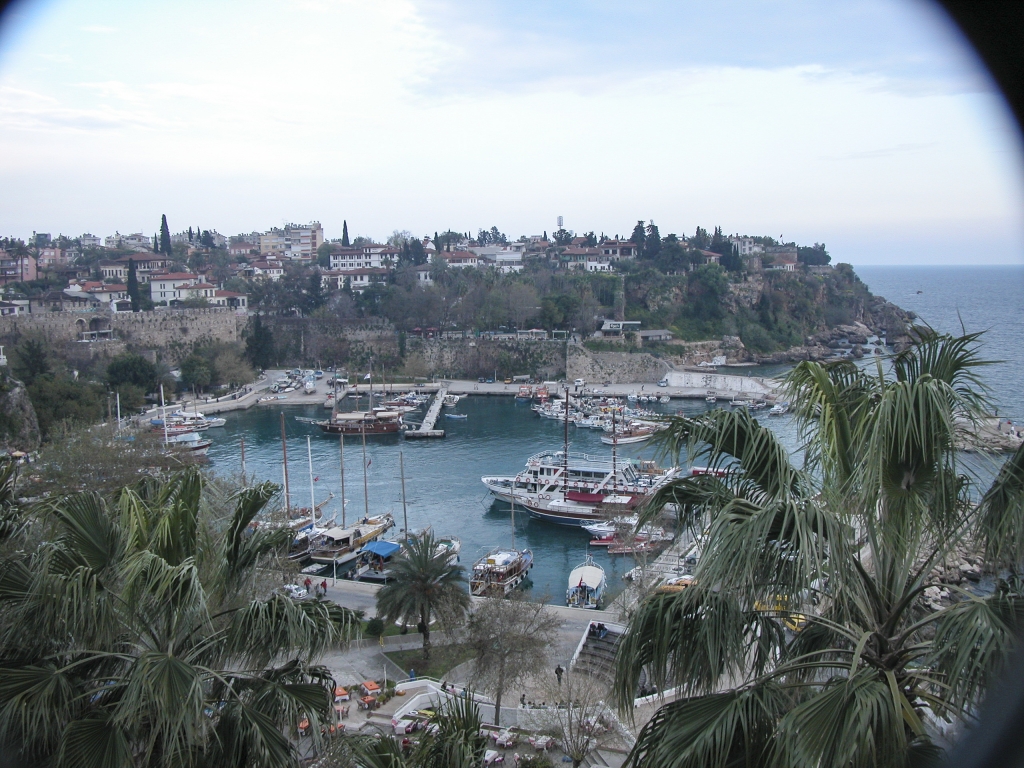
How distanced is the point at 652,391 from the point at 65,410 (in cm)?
2080

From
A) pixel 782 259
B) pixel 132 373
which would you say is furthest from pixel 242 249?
pixel 782 259

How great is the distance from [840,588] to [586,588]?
37.0 ft

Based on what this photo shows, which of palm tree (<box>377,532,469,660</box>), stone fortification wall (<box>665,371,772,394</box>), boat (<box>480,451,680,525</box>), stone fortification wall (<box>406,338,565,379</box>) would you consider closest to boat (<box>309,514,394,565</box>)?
boat (<box>480,451,680,525</box>)

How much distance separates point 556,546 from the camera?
16.9m

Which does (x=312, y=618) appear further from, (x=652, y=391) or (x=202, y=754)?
(x=652, y=391)

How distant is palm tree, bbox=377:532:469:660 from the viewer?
10.1 m

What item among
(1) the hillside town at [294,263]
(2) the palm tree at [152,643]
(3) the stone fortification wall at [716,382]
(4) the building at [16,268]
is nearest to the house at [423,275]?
(1) the hillside town at [294,263]

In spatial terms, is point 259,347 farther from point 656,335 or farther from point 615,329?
point 656,335

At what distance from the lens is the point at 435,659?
9.98 metres

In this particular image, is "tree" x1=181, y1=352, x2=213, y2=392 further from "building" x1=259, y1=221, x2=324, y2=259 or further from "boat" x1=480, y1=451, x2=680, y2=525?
"building" x1=259, y1=221, x2=324, y2=259

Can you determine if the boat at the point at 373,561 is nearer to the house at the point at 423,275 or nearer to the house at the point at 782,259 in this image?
the house at the point at 423,275

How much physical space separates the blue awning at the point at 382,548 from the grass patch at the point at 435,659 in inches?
195

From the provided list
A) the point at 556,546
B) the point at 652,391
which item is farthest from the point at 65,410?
the point at 652,391

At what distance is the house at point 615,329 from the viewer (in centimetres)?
3912
